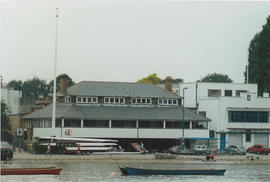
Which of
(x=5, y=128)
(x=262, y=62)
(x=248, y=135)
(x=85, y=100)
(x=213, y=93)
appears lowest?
(x=248, y=135)

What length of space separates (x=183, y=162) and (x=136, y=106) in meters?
30.4

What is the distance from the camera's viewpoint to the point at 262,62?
156 metres

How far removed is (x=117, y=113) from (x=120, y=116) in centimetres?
120

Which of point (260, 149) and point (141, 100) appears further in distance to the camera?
point (141, 100)

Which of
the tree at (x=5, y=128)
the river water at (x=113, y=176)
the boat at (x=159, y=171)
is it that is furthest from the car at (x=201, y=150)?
the boat at (x=159, y=171)

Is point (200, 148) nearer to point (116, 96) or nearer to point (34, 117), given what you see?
point (116, 96)

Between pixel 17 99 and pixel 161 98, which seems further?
pixel 17 99

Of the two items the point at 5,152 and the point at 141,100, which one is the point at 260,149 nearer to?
the point at 141,100

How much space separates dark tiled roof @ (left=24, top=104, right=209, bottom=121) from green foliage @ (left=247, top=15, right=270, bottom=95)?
3278 cm

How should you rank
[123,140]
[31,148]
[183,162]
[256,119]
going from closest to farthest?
[183,162], [31,148], [123,140], [256,119]

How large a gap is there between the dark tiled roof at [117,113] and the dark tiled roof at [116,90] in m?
2.37

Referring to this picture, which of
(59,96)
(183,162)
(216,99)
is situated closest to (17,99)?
(59,96)

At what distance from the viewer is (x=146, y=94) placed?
128875mm

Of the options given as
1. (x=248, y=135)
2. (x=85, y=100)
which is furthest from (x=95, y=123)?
(x=248, y=135)
